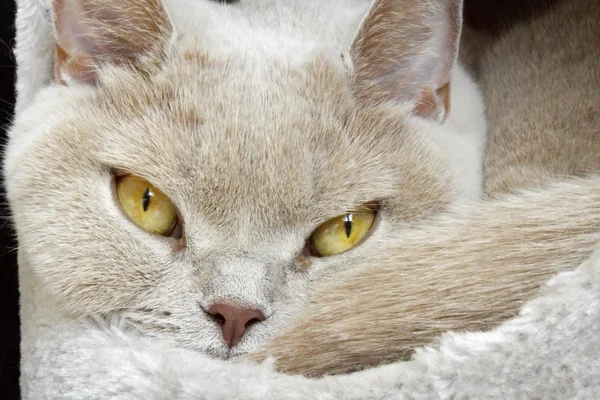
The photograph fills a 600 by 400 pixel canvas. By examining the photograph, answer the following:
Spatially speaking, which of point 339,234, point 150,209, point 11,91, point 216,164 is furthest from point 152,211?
point 11,91

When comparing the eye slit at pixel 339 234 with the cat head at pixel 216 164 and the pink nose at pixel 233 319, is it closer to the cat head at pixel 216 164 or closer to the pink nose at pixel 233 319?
the cat head at pixel 216 164

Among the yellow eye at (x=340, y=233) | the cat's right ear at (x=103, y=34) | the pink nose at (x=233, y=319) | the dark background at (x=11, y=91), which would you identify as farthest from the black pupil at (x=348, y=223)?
the dark background at (x=11, y=91)

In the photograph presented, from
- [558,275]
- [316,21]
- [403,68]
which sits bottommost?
[558,275]

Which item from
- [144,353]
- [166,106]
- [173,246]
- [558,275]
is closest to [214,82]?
[166,106]

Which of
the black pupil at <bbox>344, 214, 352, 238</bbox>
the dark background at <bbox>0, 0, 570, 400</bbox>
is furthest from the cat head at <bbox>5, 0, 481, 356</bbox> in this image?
the dark background at <bbox>0, 0, 570, 400</bbox>

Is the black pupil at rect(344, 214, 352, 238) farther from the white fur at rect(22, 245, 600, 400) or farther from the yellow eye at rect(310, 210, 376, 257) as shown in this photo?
the white fur at rect(22, 245, 600, 400)

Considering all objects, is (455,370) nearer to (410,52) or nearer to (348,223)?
(348,223)

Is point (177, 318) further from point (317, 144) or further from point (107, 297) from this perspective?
point (317, 144)
